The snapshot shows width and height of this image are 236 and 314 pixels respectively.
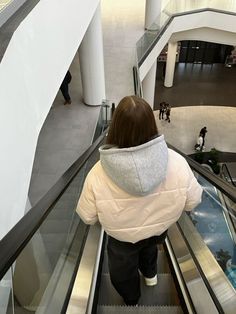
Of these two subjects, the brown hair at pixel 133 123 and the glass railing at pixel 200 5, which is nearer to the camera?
the brown hair at pixel 133 123

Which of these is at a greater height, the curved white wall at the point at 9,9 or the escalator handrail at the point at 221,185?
the curved white wall at the point at 9,9

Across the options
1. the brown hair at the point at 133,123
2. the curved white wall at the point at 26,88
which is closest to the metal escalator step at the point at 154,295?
the curved white wall at the point at 26,88

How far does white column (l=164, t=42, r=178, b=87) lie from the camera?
16.9 m

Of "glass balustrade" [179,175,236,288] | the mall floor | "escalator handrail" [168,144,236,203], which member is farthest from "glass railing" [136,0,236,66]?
"escalator handrail" [168,144,236,203]

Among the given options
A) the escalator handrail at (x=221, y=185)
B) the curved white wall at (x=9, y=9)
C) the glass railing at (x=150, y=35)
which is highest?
the curved white wall at (x=9, y=9)

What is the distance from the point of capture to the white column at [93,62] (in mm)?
8289

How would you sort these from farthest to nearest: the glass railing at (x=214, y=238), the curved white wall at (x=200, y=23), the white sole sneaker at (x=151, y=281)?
the curved white wall at (x=200, y=23)
the white sole sneaker at (x=151, y=281)
the glass railing at (x=214, y=238)

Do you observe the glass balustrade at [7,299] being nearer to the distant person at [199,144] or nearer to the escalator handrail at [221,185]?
the escalator handrail at [221,185]

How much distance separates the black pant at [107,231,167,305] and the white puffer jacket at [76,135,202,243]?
23 cm

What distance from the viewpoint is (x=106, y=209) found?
1.86m

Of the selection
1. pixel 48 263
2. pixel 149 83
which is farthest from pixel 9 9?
pixel 149 83

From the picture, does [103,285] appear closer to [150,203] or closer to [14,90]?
[150,203]

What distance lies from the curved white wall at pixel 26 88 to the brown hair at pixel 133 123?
1422mm

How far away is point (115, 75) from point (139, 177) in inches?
363
